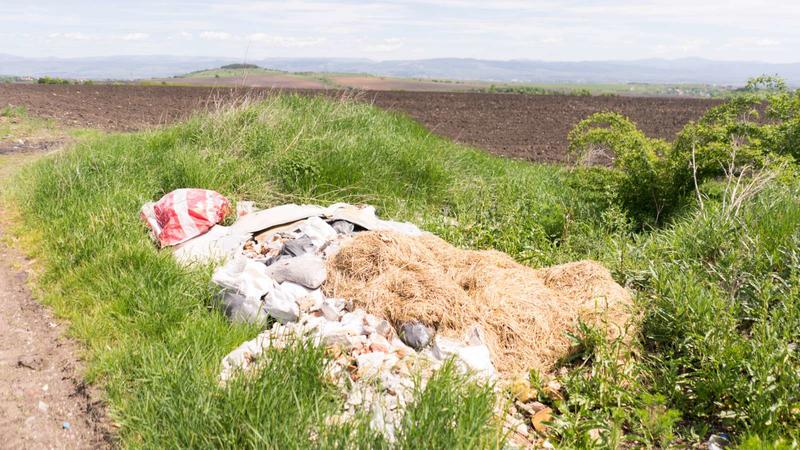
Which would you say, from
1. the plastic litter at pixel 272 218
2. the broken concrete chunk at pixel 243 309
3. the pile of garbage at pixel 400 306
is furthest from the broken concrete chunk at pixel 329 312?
the plastic litter at pixel 272 218

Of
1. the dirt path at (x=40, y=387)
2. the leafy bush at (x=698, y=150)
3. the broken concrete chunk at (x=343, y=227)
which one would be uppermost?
the leafy bush at (x=698, y=150)

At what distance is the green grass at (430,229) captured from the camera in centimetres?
296

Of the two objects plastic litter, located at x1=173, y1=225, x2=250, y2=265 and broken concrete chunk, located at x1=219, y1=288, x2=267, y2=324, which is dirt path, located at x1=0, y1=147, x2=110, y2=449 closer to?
broken concrete chunk, located at x1=219, y1=288, x2=267, y2=324

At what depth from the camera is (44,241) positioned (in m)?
5.71

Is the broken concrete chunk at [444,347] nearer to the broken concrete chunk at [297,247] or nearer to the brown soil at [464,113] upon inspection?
the broken concrete chunk at [297,247]

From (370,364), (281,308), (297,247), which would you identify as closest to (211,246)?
(297,247)

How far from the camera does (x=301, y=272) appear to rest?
4633 mm

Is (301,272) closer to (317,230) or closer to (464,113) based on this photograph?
(317,230)

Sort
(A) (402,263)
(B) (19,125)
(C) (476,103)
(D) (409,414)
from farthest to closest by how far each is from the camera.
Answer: (C) (476,103) < (B) (19,125) < (A) (402,263) < (D) (409,414)

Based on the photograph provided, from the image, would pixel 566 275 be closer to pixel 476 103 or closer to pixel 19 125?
pixel 19 125

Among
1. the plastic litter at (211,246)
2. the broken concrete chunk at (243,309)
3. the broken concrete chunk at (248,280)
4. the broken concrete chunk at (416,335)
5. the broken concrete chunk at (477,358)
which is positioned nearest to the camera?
the broken concrete chunk at (477,358)

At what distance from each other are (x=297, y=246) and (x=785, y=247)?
3585 millimetres

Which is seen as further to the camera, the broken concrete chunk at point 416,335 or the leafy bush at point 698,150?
the leafy bush at point 698,150

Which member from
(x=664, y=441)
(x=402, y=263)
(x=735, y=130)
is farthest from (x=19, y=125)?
(x=664, y=441)
